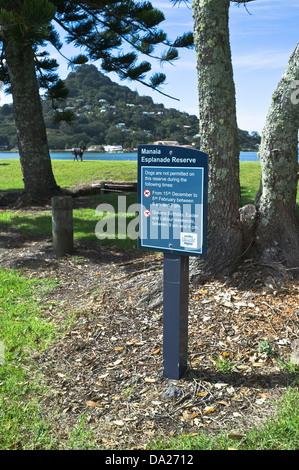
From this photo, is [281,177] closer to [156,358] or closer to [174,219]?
[174,219]

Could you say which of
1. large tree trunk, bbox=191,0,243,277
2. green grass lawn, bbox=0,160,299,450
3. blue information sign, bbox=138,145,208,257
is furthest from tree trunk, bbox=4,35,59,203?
blue information sign, bbox=138,145,208,257

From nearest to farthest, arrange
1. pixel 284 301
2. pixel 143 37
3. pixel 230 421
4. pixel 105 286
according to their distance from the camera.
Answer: pixel 230 421 → pixel 284 301 → pixel 105 286 → pixel 143 37

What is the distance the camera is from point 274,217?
450 cm

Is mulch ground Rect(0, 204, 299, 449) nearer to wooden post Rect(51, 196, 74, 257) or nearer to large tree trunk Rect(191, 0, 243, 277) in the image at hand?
large tree trunk Rect(191, 0, 243, 277)

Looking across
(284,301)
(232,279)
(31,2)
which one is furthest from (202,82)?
(31,2)

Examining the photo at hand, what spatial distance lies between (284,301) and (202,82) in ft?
7.38

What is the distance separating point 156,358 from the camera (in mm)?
3480

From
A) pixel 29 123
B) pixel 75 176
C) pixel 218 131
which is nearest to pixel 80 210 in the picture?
pixel 29 123

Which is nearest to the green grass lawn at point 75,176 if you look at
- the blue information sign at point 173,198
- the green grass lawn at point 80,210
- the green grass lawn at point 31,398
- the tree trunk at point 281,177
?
the green grass lawn at point 80,210

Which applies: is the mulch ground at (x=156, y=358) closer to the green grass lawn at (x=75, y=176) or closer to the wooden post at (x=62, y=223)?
the wooden post at (x=62, y=223)

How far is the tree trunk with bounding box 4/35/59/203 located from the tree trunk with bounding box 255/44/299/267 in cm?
713

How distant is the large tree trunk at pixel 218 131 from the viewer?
4301mm

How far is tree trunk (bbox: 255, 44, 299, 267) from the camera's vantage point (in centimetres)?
426
